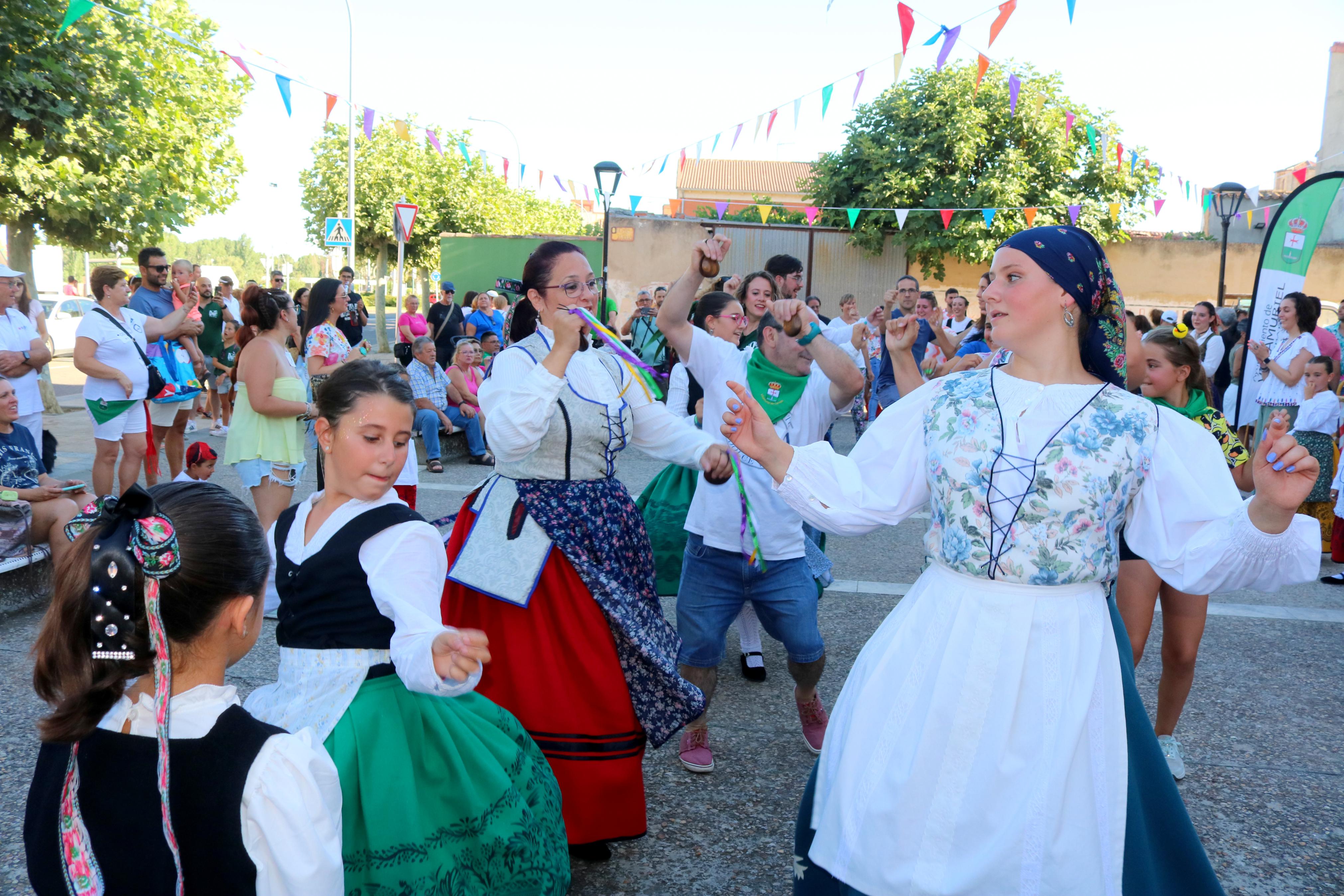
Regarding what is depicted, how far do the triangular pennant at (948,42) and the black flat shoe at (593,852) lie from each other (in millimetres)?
7577

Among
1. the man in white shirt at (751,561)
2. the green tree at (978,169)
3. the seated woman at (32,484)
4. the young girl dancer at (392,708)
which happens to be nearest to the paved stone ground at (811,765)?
the man in white shirt at (751,561)

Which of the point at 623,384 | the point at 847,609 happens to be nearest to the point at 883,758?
the point at 623,384

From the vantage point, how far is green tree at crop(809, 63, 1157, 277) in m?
21.2

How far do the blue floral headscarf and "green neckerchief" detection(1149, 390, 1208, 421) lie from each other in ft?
5.83

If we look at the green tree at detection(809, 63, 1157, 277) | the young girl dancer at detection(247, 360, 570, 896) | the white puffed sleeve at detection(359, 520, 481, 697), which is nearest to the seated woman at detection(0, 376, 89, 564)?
the young girl dancer at detection(247, 360, 570, 896)

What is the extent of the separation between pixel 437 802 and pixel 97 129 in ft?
40.0

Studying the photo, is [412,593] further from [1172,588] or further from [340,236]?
[340,236]

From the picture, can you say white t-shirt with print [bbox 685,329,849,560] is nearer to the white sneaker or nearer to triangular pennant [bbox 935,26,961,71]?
the white sneaker

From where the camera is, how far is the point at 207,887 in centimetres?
146

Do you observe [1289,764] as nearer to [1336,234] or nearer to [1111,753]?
[1111,753]

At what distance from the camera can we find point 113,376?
21.4 ft

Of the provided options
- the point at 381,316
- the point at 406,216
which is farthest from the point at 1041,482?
the point at 381,316

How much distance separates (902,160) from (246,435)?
63.0ft

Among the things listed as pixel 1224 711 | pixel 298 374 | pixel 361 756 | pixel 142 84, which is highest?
pixel 142 84
